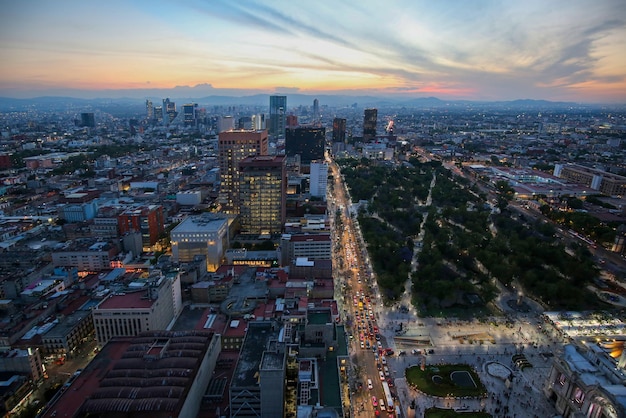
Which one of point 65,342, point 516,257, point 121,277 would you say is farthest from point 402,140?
point 65,342

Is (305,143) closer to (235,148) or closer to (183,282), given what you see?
(235,148)

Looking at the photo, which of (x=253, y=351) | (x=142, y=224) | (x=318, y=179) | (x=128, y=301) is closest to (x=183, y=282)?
(x=128, y=301)

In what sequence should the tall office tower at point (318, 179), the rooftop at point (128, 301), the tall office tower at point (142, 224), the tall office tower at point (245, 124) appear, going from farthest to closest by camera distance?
the tall office tower at point (245, 124) < the tall office tower at point (318, 179) < the tall office tower at point (142, 224) < the rooftop at point (128, 301)

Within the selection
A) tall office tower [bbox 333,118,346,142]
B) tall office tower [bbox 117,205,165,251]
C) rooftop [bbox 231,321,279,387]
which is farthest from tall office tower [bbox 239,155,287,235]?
tall office tower [bbox 333,118,346,142]

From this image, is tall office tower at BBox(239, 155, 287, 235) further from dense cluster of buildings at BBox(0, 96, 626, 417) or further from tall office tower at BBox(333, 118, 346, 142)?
tall office tower at BBox(333, 118, 346, 142)

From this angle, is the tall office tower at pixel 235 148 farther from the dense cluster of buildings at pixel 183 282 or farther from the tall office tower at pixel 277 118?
the tall office tower at pixel 277 118

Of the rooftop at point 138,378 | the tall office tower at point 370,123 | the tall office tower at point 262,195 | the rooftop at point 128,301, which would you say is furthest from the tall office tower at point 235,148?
the tall office tower at point 370,123

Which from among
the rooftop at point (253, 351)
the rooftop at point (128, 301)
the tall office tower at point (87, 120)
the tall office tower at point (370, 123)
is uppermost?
the tall office tower at point (370, 123)
